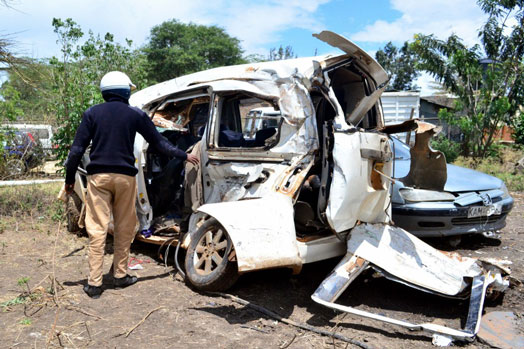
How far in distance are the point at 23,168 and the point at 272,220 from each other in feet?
27.0

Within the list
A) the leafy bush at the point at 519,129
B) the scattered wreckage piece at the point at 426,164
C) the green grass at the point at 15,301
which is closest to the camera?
the green grass at the point at 15,301

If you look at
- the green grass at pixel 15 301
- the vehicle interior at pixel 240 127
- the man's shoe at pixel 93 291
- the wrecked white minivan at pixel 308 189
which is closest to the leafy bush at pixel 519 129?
the wrecked white minivan at pixel 308 189

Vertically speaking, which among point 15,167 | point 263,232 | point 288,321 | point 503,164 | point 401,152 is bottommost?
point 503,164

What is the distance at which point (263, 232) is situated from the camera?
3.39 metres

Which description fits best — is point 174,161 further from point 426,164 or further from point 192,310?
point 426,164

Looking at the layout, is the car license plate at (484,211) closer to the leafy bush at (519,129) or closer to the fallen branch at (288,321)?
the fallen branch at (288,321)

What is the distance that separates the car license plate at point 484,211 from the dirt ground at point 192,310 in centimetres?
61

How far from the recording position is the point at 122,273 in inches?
161

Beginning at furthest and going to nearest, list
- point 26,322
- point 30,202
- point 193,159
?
point 30,202 → point 193,159 → point 26,322

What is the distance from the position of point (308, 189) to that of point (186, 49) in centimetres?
2466

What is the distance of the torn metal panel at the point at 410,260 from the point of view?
141 inches

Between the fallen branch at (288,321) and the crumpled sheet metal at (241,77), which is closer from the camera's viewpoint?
the fallen branch at (288,321)

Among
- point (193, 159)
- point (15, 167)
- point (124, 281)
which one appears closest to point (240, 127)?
point (193, 159)

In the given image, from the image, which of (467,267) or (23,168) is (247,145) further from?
(23,168)
